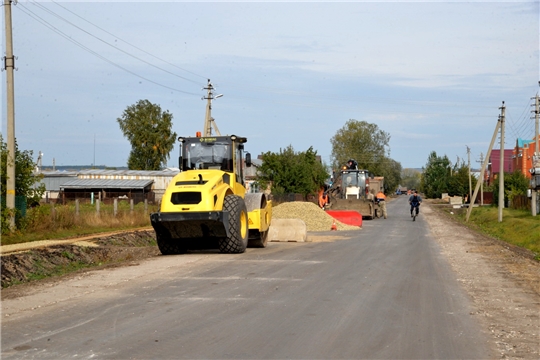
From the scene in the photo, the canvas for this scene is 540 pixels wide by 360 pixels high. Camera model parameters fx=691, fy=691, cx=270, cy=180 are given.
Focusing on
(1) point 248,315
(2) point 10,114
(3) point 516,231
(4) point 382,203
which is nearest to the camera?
(1) point 248,315

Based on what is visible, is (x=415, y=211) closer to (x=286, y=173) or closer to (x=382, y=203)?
(x=382, y=203)

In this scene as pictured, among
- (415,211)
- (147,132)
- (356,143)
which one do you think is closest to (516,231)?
(415,211)

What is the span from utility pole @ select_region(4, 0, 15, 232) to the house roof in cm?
4890

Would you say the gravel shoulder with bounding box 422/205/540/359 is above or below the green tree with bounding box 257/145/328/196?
below

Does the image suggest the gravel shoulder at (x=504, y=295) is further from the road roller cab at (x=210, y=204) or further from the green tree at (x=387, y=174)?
the green tree at (x=387, y=174)

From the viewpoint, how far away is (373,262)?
16.6 m

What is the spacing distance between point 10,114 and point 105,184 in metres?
52.1

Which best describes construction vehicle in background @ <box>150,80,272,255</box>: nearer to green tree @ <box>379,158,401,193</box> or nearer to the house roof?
the house roof

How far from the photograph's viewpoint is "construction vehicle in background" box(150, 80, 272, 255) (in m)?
16.9

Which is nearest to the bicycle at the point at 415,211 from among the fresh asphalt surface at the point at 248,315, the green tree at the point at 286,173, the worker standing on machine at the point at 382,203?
the worker standing on machine at the point at 382,203

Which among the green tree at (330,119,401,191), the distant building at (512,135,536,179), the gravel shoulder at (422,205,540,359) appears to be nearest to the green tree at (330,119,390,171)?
the green tree at (330,119,401,191)

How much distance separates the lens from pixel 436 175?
15025 centimetres

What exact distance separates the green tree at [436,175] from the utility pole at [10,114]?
12131 cm

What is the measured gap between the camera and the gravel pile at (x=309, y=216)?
32688 mm
